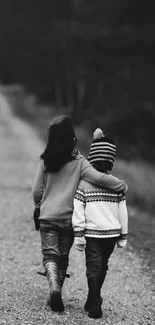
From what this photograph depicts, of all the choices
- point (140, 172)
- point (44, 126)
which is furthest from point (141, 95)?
point (140, 172)

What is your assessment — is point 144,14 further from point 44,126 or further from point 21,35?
point 21,35

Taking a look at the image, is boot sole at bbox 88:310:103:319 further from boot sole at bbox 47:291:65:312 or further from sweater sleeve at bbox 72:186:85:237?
sweater sleeve at bbox 72:186:85:237

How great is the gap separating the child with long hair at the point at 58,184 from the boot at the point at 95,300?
27 centimetres

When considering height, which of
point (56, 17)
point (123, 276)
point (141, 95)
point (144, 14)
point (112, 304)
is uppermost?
point (56, 17)

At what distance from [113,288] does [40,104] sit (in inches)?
1187

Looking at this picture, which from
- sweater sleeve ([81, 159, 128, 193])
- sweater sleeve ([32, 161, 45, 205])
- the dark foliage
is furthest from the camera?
the dark foliage

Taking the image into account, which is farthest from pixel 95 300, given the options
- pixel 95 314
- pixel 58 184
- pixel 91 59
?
pixel 91 59

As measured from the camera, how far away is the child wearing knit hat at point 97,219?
5.08m

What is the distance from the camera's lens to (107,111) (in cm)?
2952

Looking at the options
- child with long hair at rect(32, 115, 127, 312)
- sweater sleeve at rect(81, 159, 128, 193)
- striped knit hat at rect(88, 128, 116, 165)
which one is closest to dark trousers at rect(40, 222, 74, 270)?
child with long hair at rect(32, 115, 127, 312)

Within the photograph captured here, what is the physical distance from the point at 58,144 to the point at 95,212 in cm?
61

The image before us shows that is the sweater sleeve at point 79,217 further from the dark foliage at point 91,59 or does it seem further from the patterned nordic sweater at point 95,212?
the dark foliage at point 91,59

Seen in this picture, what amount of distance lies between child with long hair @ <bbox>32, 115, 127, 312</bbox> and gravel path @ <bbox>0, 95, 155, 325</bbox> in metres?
0.31

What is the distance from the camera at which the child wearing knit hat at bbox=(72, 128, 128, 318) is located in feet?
16.7
